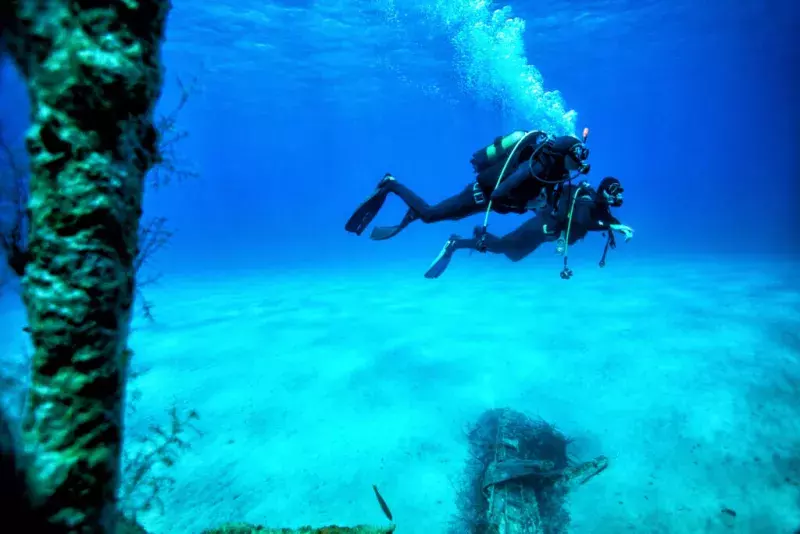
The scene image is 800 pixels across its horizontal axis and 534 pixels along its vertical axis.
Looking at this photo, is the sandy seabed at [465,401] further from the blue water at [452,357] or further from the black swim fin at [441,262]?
the black swim fin at [441,262]

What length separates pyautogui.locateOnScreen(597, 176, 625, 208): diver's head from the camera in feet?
17.0

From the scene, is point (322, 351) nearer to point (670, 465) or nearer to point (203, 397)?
point (203, 397)

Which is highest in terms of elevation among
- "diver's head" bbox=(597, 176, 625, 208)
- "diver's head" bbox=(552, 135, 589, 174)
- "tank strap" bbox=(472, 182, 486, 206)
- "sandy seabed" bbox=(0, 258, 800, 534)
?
"diver's head" bbox=(552, 135, 589, 174)

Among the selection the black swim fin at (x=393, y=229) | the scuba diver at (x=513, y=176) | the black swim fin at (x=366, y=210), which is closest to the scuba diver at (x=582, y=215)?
the scuba diver at (x=513, y=176)

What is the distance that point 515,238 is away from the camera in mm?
7438

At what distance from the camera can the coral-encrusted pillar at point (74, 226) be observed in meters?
1.70

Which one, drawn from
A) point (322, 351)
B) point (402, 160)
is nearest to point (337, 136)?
point (402, 160)

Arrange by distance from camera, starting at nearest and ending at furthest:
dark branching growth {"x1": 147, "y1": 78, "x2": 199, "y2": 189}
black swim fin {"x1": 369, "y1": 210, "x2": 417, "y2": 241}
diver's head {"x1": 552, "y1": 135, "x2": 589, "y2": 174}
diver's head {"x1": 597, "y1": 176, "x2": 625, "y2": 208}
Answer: dark branching growth {"x1": 147, "y1": 78, "x2": 199, "y2": 189}, diver's head {"x1": 552, "y1": 135, "x2": 589, "y2": 174}, diver's head {"x1": 597, "y1": 176, "x2": 625, "y2": 208}, black swim fin {"x1": 369, "y1": 210, "x2": 417, "y2": 241}

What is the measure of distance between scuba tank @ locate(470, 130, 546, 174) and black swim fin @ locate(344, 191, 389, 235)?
58.8 inches

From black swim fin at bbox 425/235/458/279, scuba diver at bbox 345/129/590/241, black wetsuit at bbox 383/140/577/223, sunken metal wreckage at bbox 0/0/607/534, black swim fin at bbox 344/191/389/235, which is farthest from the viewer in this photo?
black swim fin at bbox 425/235/458/279

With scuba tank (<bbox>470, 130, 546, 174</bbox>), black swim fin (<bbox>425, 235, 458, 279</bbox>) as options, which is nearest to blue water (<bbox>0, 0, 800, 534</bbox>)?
black swim fin (<bbox>425, 235, 458, 279</bbox>)

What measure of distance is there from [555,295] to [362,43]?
2439cm

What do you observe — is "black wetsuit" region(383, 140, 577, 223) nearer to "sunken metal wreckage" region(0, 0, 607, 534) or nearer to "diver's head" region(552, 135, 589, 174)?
"diver's head" region(552, 135, 589, 174)

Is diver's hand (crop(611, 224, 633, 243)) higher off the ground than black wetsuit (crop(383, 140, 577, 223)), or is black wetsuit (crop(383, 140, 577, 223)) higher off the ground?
black wetsuit (crop(383, 140, 577, 223))
